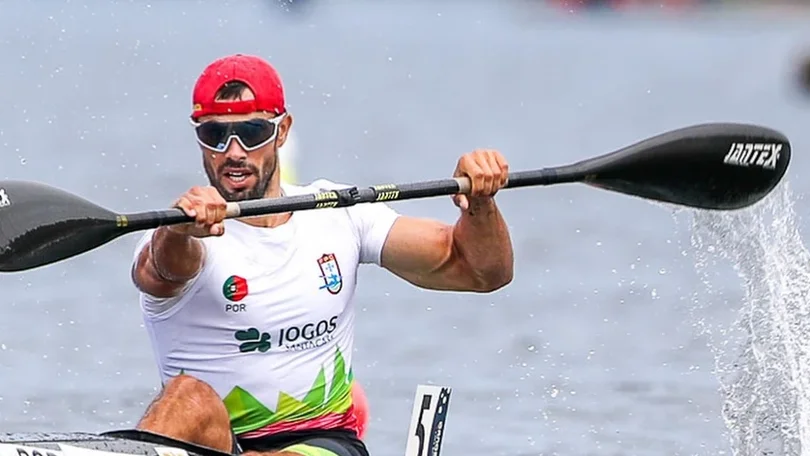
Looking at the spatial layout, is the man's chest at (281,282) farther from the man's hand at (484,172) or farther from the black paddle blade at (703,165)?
the black paddle blade at (703,165)

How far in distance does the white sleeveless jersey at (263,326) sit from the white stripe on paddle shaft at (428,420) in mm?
258

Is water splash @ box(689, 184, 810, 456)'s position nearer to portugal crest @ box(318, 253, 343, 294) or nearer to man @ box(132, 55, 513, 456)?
man @ box(132, 55, 513, 456)

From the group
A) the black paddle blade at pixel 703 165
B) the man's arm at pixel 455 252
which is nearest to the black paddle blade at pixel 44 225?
the man's arm at pixel 455 252

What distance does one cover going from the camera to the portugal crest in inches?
203

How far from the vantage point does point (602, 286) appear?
12.0 meters

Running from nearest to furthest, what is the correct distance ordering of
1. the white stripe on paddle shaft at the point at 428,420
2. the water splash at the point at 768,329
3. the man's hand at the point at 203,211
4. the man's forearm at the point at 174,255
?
the man's hand at the point at 203,211 → the man's forearm at the point at 174,255 → the white stripe on paddle shaft at the point at 428,420 → the water splash at the point at 768,329

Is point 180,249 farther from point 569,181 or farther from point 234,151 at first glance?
point 569,181

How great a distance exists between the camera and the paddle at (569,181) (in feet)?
15.9

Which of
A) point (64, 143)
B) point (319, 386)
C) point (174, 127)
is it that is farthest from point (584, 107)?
point (319, 386)

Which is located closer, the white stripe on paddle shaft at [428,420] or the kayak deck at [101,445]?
the kayak deck at [101,445]

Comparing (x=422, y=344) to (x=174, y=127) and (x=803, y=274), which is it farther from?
(x=174, y=127)

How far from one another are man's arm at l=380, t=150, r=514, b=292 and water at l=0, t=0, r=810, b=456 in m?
1.58

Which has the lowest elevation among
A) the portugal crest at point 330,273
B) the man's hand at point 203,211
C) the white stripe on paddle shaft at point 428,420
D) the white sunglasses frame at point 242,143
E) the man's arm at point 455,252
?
the white stripe on paddle shaft at point 428,420

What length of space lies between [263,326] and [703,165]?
5.73 ft
